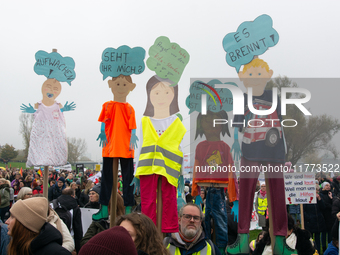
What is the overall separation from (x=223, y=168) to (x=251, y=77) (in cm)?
131

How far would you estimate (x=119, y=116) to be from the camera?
4414 mm

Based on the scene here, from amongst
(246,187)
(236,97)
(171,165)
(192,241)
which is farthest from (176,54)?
(192,241)

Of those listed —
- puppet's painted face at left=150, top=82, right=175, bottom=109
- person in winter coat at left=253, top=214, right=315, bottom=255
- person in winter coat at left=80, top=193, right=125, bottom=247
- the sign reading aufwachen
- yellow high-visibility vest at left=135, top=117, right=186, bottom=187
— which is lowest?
person in winter coat at left=253, top=214, right=315, bottom=255

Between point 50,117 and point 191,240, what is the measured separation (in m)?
3.38

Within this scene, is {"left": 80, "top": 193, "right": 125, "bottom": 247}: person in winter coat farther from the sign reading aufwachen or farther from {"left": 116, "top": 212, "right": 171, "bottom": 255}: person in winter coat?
the sign reading aufwachen

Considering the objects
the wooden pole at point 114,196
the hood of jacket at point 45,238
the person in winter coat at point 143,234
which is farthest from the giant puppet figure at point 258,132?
the hood of jacket at point 45,238

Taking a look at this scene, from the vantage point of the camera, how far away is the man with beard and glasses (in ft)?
8.91

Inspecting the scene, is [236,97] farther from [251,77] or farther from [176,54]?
[176,54]

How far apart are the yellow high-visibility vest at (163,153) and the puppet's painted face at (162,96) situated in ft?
0.89

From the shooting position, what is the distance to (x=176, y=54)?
4270 mm

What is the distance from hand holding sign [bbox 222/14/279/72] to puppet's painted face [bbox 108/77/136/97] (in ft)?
4.86

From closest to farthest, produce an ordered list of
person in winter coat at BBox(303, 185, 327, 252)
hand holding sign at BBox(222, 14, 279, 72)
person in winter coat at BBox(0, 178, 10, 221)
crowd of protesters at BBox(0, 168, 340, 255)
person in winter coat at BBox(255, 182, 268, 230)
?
crowd of protesters at BBox(0, 168, 340, 255), hand holding sign at BBox(222, 14, 279, 72), person in winter coat at BBox(303, 185, 327, 252), person in winter coat at BBox(255, 182, 268, 230), person in winter coat at BBox(0, 178, 10, 221)

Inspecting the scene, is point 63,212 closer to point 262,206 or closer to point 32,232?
point 32,232

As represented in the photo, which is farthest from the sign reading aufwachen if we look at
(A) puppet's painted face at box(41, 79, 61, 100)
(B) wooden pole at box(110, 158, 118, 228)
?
(A) puppet's painted face at box(41, 79, 61, 100)
